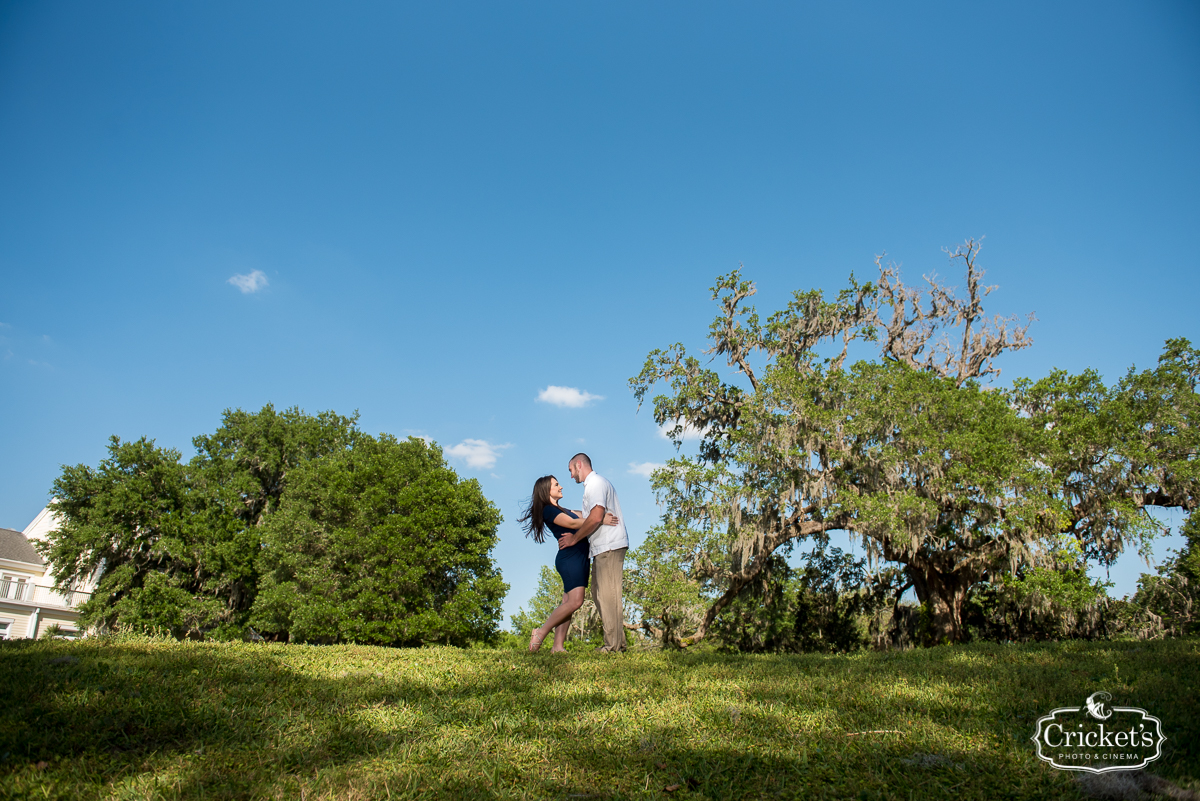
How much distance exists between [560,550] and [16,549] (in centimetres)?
4689

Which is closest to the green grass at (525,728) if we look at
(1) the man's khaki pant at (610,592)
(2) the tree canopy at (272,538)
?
(1) the man's khaki pant at (610,592)

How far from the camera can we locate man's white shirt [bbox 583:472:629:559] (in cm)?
703

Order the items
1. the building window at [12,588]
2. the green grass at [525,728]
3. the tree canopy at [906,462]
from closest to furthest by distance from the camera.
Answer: the green grass at [525,728], the tree canopy at [906,462], the building window at [12,588]

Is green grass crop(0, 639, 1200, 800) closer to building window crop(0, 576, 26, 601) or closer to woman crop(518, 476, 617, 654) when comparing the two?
woman crop(518, 476, 617, 654)

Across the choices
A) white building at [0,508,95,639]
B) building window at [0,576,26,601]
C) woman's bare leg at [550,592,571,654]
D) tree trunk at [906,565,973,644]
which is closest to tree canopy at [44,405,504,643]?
white building at [0,508,95,639]

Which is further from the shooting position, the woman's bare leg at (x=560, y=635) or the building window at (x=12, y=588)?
the building window at (x=12, y=588)

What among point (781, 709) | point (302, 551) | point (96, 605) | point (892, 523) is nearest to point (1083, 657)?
point (781, 709)

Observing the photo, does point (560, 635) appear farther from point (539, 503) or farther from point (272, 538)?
point (272, 538)

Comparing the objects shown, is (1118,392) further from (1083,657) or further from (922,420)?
(1083,657)

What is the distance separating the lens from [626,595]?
21438mm

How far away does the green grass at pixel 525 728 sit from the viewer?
8.28 ft

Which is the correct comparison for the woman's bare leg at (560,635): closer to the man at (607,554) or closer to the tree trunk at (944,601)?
the man at (607,554)

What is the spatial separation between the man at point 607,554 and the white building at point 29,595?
33.2 meters

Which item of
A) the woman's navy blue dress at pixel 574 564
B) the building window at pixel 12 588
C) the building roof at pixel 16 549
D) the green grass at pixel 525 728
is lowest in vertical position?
the green grass at pixel 525 728
